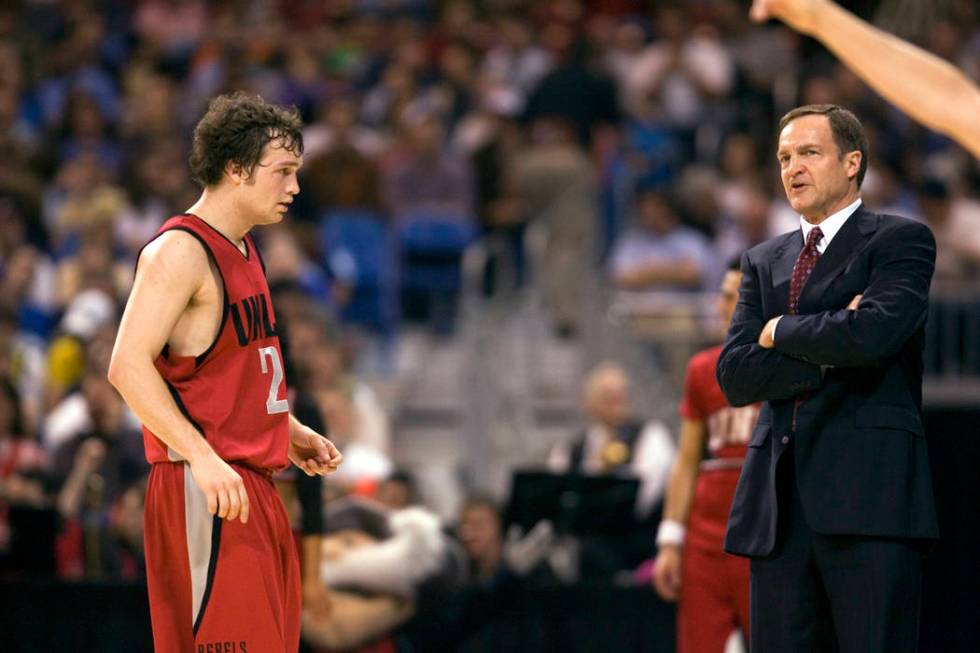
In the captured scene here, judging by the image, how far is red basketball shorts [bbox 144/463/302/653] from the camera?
4.54 meters

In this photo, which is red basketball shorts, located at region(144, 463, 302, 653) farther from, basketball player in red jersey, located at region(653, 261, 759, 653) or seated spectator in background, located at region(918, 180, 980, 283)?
seated spectator in background, located at region(918, 180, 980, 283)

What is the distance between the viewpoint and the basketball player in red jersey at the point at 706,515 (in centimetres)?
642

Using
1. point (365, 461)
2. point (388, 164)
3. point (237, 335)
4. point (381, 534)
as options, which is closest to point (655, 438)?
point (365, 461)

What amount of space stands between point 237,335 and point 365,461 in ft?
16.1

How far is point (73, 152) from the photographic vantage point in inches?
562

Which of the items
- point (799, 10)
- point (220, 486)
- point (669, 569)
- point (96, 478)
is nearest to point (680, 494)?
point (669, 569)

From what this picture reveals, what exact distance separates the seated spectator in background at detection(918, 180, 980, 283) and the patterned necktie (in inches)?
289

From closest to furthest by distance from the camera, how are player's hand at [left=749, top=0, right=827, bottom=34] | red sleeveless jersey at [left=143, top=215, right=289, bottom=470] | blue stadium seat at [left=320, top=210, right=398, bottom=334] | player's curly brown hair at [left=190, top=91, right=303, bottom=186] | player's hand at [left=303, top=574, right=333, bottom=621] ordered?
red sleeveless jersey at [left=143, top=215, right=289, bottom=470]
player's curly brown hair at [left=190, top=91, right=303, bottom=186]
player's hand at [left=749, top=0, right=827, bottom=34]
player's hand at [left=303, top=574, right=333, bottom=621]
blue stadium seat at [left=320, top=210, right=398, bottom=334]

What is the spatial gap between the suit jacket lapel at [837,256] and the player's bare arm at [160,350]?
1856mm

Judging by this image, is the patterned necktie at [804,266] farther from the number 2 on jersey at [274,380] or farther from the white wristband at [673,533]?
the white wristband at [673,533]

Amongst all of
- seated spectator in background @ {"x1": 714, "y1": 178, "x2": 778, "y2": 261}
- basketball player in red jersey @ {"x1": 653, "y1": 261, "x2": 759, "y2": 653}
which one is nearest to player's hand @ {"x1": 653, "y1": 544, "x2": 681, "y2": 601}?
basketball player in red jersey @ {"x1": 653, "y1": 261, "x2": 759, "y2": 653}

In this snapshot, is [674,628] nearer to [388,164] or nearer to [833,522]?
[833,522]

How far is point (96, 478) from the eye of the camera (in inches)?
374

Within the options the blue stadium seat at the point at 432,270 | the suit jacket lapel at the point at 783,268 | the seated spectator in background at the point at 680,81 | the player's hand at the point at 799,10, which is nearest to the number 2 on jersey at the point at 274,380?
the suit jacket lapel at the point at 783,268
